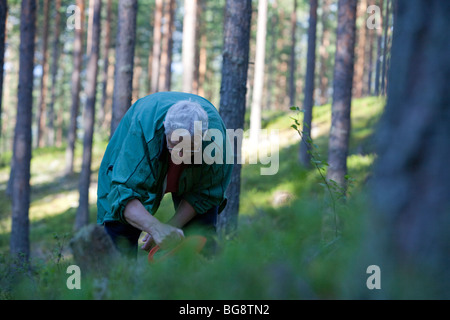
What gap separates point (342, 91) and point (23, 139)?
21.8 feet

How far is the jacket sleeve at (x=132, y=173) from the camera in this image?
300cm

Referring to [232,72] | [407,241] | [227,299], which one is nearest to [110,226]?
[227,299]

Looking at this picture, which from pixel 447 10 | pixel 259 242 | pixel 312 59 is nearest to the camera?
pixel 447 10

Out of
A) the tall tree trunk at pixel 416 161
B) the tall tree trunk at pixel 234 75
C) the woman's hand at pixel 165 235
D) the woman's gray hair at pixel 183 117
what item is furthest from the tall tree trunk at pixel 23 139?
the tall tree trunk at pixel 416 161

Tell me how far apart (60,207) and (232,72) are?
1361cm

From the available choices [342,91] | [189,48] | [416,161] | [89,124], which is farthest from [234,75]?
[89,124]

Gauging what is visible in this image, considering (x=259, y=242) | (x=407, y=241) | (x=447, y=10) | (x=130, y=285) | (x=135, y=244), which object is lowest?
(x=135, y=244)

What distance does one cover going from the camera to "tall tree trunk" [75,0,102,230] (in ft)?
46.4

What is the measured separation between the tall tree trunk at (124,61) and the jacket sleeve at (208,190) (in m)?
5.51

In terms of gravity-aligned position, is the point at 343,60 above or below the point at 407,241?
above

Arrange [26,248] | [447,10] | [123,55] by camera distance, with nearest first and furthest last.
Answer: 1. [447,10]
2. [123,55]
3. [26,248]

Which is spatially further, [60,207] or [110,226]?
[60,207]

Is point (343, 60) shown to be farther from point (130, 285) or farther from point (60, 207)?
point (60, 207)

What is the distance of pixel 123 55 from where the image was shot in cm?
894
